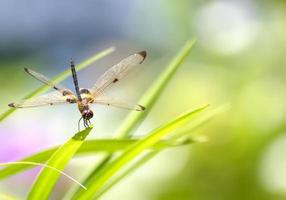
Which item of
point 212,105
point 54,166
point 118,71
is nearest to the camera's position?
point 54,166

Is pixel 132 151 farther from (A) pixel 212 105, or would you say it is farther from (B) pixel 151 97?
(A) pixel 212 105

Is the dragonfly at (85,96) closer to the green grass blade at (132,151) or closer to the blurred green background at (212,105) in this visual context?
the green grass blade at (132,151)

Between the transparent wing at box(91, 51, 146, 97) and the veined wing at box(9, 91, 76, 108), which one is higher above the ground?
the transparent wing at box(91, 51, 146, 97)

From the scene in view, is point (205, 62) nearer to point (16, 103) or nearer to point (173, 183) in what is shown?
point (173, 183)

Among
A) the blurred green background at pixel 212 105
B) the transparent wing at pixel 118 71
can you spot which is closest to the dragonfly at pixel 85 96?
the transparent wing at pixel 118 71

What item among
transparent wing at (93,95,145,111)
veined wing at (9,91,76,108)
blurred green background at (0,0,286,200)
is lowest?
blurred green background at (0,0,286,200)

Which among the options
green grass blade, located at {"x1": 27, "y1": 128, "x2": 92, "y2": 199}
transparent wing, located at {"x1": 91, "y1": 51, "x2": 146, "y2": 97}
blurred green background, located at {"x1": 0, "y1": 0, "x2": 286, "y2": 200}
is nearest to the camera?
green grass blade, located at {"x1": 27, "y1": 128, "x2": 92, "y2": 199}

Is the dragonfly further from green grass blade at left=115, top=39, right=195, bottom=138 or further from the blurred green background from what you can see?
the blurred green background

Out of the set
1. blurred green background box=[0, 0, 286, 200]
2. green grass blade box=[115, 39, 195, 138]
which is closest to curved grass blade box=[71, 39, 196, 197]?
green grass blade box=[115, 39, 195, 138]

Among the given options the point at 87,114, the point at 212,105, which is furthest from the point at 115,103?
the point at 212,105
